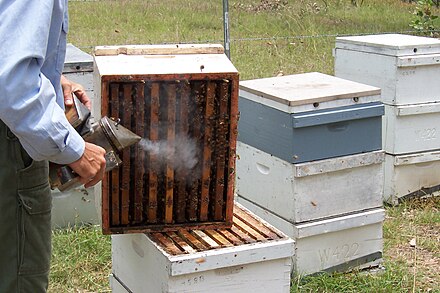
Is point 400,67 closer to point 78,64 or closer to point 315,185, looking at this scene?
point 315,185

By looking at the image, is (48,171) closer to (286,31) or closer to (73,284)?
(73,284)

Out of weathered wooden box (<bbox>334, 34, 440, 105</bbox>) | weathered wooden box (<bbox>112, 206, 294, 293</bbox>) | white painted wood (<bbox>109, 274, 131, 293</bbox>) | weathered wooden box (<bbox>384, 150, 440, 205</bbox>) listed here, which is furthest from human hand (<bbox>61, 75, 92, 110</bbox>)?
weathered wooden box (<bbox>384, 150, 440, 205</bbox>)

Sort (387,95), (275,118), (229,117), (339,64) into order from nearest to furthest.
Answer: (229,117), (275,118), (387,95), (339,64)

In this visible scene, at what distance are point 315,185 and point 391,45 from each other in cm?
128

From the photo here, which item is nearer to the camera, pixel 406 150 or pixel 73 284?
pixel 73 284

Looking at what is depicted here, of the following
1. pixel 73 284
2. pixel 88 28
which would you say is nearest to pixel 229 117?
pixel 73 284

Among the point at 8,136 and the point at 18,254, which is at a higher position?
the point at 8,136

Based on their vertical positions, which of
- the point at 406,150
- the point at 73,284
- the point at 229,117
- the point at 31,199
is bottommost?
the point at 73,284

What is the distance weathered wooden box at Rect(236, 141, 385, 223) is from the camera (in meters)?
3.38

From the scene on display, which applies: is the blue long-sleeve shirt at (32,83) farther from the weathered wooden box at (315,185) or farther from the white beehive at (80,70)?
the white beehive at (80,70)

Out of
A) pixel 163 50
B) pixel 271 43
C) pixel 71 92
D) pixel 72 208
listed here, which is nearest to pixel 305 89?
pixel 163 50

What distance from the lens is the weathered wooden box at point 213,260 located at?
2.63 metres

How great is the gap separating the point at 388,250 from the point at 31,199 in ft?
7.28

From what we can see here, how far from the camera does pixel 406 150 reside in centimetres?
446
